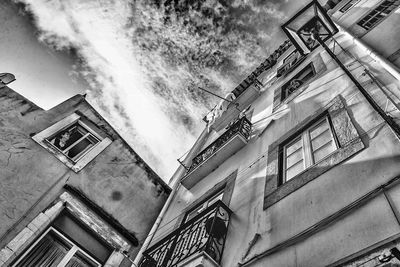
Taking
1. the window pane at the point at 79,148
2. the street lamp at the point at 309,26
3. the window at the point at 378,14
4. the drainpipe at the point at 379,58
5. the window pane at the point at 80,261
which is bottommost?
the drainpipe at the point at 379,58

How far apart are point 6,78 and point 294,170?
9034mm

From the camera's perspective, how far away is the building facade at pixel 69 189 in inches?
246

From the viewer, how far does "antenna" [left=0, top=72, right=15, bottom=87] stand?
27.8ft

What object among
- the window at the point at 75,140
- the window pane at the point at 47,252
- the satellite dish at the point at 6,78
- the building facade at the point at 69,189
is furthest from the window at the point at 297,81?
→ the satellite dish at the point at 6,78

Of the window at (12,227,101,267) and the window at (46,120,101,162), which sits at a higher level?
the window at (46,120,101,162)

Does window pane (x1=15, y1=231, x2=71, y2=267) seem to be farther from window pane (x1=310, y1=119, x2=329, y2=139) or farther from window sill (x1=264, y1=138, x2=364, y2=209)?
window pane (x1=310, y1=119, x2=329, y2=139)

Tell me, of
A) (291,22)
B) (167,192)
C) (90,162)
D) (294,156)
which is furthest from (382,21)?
(90,162)

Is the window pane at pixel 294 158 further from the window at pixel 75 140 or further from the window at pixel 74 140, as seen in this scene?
the window at pixel 75 140

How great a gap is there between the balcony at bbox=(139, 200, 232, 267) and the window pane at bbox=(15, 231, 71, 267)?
189cm

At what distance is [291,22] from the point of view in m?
5.50

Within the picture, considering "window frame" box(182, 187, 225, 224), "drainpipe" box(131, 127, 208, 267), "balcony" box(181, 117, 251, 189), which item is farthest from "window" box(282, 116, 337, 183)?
"drainpipe" box(131, 127, 208, 267)

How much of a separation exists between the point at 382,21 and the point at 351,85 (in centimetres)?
297

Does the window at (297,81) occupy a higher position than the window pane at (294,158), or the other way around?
the window at (297,81)

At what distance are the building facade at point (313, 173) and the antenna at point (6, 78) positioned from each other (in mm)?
6474
